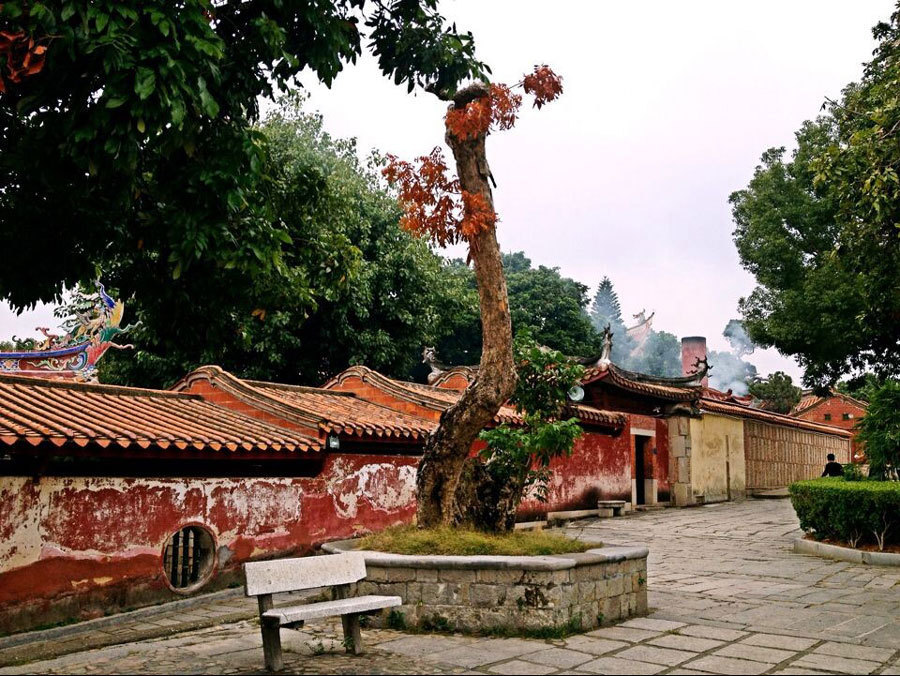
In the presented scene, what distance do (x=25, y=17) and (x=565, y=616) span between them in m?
5.75

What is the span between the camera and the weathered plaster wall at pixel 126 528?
7.45 meters

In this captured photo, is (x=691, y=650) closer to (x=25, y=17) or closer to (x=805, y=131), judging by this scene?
(x=25, y=17)

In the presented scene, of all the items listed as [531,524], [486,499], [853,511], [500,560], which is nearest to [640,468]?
[531,524]

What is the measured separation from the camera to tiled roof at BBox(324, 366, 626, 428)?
47.8 ft

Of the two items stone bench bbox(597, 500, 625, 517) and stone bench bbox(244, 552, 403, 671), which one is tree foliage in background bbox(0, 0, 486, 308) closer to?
stone bench bbox(244, 552, 403, 671)

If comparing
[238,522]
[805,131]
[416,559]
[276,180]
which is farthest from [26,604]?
[805,131]

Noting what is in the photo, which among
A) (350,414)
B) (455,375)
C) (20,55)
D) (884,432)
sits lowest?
(884,432)

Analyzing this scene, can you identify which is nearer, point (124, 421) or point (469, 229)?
point (469, 229)

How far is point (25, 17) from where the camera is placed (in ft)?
16.1

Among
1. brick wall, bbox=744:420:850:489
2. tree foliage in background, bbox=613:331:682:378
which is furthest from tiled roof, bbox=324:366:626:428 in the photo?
tree foliage in background, bbox=613:331:682:378

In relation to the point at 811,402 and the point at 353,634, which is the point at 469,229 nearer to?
the point at 353,634

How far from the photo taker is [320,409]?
40.4ft

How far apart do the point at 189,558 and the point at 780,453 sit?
21.8 meters

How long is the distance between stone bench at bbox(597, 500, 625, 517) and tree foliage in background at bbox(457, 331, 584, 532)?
32.9 ft
